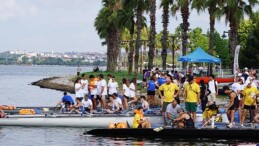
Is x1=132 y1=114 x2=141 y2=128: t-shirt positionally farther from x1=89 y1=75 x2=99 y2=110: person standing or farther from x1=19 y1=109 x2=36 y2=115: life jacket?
x1=19 y1=109 x2=36 y2=115: life jacket

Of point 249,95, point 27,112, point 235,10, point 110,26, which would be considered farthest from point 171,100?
point 110,26

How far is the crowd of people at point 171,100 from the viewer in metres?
24.1

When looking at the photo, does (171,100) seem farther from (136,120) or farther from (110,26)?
(110,26)

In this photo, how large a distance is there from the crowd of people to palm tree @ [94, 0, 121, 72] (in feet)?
151

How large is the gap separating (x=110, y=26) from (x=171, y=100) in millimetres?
58732

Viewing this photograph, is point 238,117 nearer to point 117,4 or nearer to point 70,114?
point 70,114

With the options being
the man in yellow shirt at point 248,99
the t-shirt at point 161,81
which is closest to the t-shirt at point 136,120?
the man in yellow shirt at point 248,99

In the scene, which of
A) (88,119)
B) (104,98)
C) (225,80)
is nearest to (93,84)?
(104,98)

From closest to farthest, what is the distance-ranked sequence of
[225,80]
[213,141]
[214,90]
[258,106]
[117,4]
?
[213,141], [258,106], [214,90], [225,80], [117,4]

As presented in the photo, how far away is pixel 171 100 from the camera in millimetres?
25531

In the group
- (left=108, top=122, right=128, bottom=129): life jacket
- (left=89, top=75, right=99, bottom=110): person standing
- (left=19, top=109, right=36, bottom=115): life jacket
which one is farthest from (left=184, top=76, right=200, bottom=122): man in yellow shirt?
(left=19, top=109, right=36, bottom=115): life jacket

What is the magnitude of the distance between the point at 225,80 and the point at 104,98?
17286 millimetres

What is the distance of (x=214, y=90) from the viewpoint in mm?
28672

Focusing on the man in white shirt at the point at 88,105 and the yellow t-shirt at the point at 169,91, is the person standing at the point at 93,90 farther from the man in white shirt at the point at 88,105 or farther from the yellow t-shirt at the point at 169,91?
the yellow t-shirt at the point at 169,91
